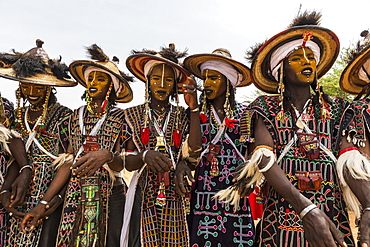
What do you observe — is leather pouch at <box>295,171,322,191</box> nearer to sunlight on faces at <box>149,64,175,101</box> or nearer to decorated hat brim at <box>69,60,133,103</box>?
sunlight on faces at <box>149,64,175,101</box>

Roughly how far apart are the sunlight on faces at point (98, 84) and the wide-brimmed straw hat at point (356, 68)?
280 cm

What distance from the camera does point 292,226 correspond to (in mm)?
2725

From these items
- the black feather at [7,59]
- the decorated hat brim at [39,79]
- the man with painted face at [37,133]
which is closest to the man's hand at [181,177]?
the man with painted face at [37,133]

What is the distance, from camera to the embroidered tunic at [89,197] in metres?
3.90

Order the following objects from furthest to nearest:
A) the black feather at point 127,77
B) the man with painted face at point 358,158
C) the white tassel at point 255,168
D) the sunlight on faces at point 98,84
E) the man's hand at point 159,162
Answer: the black feather at point 127,77 < the sunlight on faces at point 98,84 < the man's hand at point 159,162 < the white tassel at point 255,168 < the man with painted face at point 358,158

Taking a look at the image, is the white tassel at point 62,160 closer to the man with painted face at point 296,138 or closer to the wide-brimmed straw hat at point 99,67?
the wide-brimmed straw hat at point 99,67

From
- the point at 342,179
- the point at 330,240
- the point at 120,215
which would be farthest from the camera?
the point at 120,215

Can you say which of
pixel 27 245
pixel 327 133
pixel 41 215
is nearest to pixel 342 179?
pixel 327 133

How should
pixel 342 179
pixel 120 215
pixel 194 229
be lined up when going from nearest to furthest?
pixel 342 179 → pixel 194 229 → pixel 120 215

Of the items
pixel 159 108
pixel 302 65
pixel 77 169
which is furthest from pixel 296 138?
pixel 77 169

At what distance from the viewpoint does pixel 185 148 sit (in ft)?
12.6

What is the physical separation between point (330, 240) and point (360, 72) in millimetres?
1690

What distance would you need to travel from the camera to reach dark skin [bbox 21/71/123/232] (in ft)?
11.5

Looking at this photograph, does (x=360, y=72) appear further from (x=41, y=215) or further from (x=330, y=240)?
(x=41, y=215)
